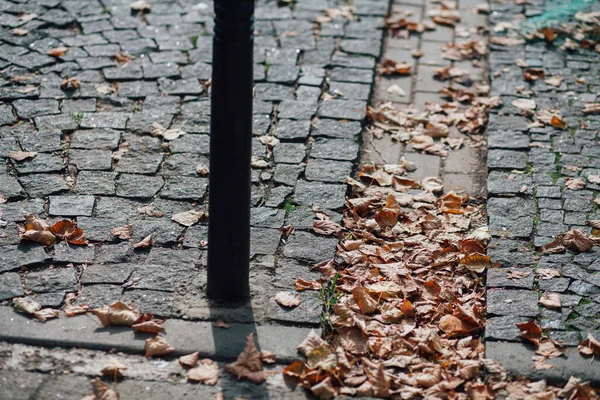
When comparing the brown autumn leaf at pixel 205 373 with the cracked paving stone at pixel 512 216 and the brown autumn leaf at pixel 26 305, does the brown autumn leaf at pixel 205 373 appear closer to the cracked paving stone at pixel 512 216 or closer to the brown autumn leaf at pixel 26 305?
the brown autumn leaf at pixel 26 305

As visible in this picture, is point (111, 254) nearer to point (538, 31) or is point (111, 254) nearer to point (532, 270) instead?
point (532, 270)

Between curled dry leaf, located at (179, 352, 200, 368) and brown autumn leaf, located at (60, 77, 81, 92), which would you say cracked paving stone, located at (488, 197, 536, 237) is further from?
brown autumn leaf, located at (60, 77, 81, 92)

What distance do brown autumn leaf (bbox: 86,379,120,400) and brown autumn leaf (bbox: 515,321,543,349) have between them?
187 cm

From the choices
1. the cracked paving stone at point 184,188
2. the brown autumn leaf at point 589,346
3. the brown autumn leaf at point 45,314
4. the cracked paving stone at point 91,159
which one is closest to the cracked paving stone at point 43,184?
the cracked paving stone at point 91,159

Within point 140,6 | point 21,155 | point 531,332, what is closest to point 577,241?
point 531,332

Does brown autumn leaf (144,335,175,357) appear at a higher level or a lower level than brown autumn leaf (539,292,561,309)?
lower

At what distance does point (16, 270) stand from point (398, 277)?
6.43ft

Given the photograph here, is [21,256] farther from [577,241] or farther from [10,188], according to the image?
[577,241]

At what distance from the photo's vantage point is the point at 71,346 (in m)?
3.83

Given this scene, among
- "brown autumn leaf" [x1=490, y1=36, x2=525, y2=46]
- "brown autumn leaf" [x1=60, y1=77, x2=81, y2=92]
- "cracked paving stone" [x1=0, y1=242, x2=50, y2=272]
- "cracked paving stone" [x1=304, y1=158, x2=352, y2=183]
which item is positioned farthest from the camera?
"brown autumn leaf" [x1=490, y1=36, x2=525, y2=46]

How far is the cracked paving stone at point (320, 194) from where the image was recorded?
5016mm

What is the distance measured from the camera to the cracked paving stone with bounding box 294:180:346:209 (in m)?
5.02

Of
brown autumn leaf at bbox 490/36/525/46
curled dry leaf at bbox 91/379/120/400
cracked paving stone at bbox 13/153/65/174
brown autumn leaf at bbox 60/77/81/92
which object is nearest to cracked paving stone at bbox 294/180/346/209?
cracked paving stone at bbox 13/153/65/174

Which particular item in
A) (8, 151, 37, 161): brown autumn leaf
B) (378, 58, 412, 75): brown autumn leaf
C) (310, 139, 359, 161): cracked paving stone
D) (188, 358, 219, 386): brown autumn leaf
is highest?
(378, 58, 412, 75): brown autumn leaf
